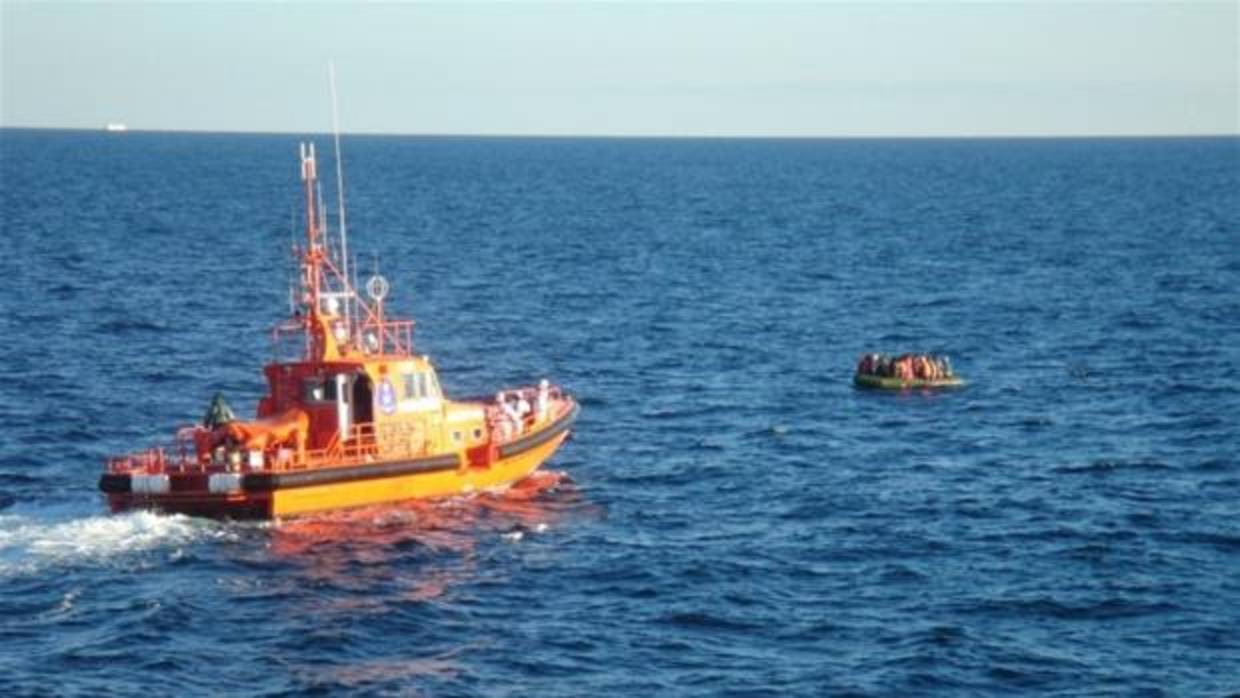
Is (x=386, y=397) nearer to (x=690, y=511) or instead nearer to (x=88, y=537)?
(x=690, y=511)

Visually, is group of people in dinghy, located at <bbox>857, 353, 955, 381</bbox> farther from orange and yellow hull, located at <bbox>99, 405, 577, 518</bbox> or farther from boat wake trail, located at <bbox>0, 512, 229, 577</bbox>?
boat wake trail, located at <bbox>0, 512, 229, 577</bbox>

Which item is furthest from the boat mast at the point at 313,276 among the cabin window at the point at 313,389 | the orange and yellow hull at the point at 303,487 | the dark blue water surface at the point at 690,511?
the dark blue water surface at the point at 690,511

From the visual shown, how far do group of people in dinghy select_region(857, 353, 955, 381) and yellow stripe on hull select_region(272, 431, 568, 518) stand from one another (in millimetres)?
17758

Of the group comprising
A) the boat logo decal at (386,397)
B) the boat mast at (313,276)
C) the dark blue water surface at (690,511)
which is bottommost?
the dark blue water surface at (690,511)

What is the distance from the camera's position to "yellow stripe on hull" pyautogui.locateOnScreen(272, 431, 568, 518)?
42.8 m

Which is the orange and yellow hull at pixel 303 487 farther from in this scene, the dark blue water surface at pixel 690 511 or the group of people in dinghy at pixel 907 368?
the group of people in dinghy at pixel 907 368

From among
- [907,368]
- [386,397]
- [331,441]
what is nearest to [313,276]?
[386,397]

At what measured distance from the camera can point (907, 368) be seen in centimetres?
6384

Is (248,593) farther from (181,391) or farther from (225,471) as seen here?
(181,391)

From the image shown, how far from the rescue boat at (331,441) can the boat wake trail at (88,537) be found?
0.54 m

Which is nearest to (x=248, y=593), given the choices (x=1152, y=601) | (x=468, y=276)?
(x=1152, y=601)

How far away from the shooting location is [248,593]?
1480 inches

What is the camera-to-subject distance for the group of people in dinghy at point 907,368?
209ft

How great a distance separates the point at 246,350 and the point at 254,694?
130 feet
